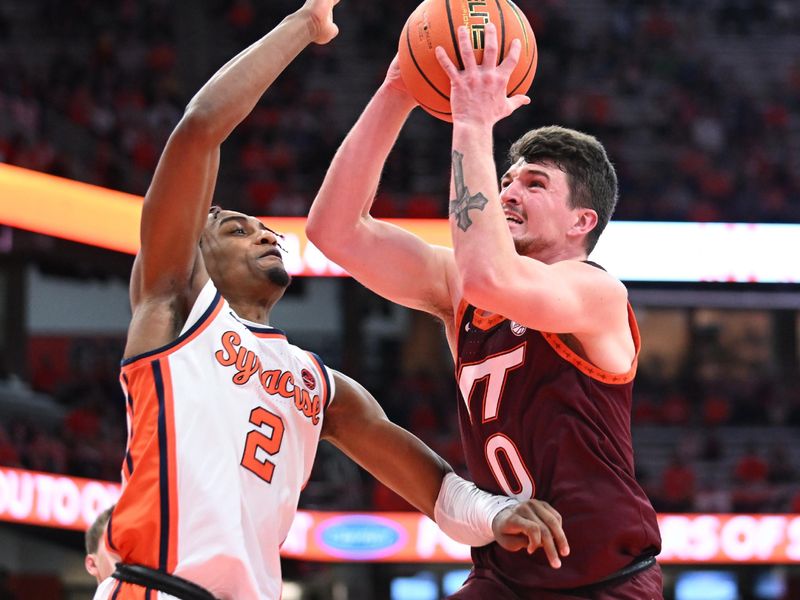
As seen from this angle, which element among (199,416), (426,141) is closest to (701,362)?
(426,141)

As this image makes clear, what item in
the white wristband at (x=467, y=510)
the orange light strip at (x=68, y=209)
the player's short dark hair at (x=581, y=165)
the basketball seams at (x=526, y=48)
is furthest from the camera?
the orange light strip at (x=68, y=209)

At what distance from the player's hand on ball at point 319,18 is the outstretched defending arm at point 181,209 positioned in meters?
0.39

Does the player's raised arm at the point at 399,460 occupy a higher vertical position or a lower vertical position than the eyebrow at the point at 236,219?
lower

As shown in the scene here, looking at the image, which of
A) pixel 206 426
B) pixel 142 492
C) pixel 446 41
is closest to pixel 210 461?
pixel 206 426

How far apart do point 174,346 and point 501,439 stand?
0.94 m

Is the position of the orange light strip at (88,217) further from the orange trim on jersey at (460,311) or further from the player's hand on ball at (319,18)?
the orange trim on jersey at (460,311)

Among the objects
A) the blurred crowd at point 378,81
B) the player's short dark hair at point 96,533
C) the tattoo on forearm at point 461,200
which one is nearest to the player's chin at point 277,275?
the tattoo on forearm at point 461,200

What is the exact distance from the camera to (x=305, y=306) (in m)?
16.3

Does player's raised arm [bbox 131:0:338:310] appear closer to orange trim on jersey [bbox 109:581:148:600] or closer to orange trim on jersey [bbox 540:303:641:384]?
orange trim on jersey [bbox 109:581:148:600]

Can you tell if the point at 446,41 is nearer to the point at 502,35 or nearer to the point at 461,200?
the point at 502,35

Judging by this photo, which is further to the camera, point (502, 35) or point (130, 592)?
point (502, 35)

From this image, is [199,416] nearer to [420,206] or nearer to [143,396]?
[143,396]

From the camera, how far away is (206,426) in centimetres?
331

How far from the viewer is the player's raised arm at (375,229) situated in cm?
377
